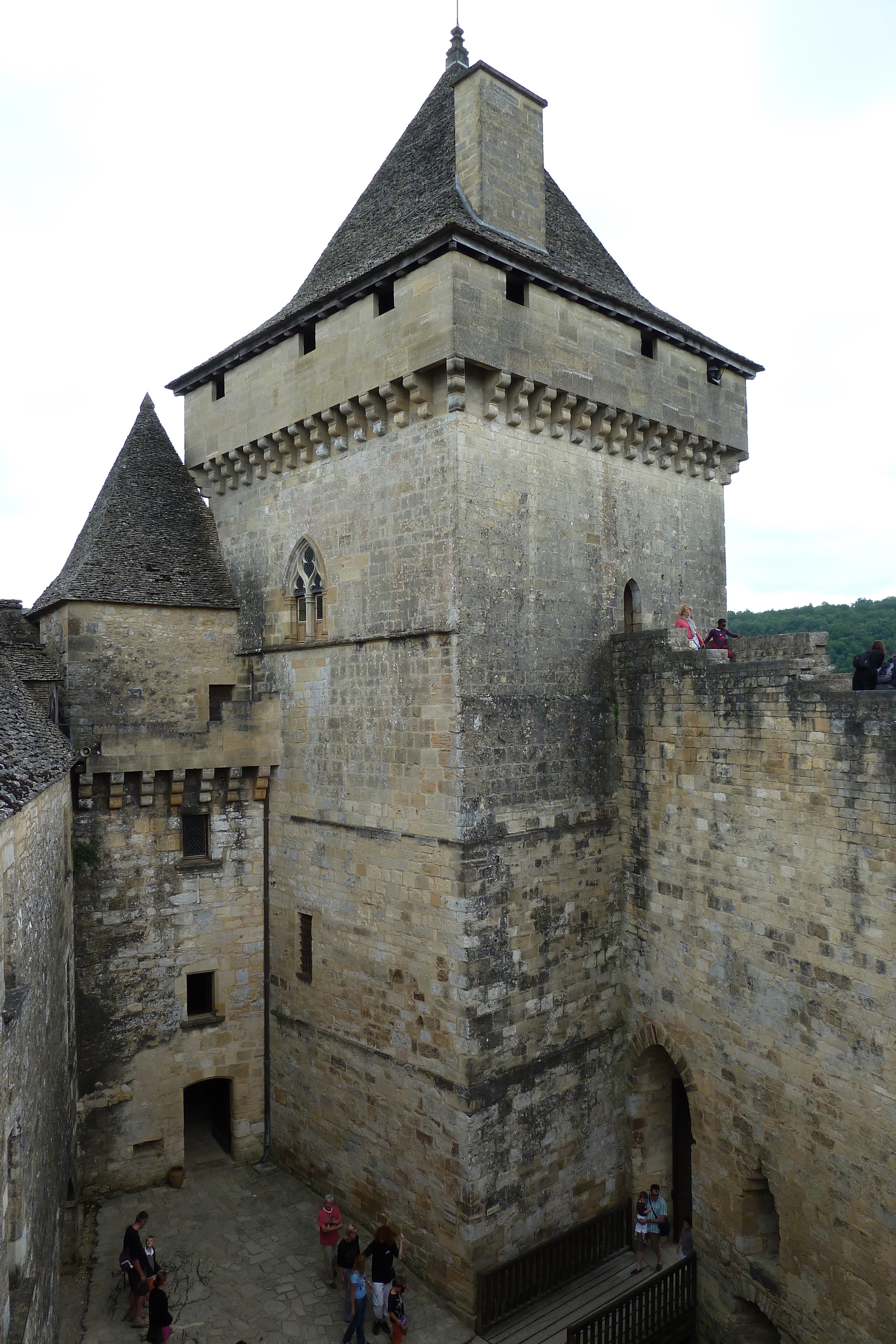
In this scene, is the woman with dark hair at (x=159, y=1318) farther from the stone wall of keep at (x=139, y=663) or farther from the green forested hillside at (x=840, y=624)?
the green forested hillside at (x=840, y=624)

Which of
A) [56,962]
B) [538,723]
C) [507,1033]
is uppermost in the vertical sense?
[538,723]

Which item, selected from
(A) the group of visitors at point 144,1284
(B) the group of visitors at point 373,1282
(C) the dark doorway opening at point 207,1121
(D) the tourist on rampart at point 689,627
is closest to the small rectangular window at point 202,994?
(C) the dark doorway opening at point 207,1121

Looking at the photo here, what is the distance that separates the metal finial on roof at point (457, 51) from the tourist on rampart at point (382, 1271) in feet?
55.6

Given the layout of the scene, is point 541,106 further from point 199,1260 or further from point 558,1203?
point 199,1260

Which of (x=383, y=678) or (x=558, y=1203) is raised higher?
(x=383, y=678)

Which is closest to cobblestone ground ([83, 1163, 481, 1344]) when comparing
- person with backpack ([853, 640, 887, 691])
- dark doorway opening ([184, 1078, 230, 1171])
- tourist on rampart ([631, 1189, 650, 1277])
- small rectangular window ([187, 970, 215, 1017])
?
dark doorway opening ([184, 1078, 230, 1171])

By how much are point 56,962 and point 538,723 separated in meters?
6.22

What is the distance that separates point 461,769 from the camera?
34.8ft

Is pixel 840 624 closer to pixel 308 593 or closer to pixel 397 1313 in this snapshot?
pixel 308 593

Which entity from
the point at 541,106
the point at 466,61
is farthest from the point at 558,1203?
the point at 466,61

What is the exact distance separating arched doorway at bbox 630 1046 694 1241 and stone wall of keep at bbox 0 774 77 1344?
288 inches

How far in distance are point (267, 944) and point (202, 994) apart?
121 cm

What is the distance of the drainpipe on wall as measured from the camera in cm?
1374

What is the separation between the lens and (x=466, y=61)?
1453 centimetres
